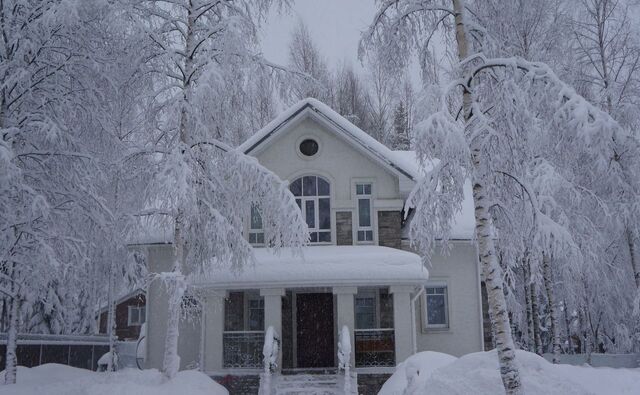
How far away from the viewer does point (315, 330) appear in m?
16.8

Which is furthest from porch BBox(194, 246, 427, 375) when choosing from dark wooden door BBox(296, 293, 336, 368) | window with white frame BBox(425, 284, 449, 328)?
window with white frame BBox(425, 284, 449, 328)

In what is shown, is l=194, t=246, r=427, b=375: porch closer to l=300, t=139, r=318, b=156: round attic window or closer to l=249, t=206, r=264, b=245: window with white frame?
l=249, t=206, r=264, b=245: window with white frame

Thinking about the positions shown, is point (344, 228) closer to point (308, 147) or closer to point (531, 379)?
point (308, 147)

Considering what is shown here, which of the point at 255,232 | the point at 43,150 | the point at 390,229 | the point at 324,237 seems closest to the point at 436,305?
the point at 390,229

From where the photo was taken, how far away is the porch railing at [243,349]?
14938mm

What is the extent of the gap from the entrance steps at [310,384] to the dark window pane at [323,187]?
514 centimetres

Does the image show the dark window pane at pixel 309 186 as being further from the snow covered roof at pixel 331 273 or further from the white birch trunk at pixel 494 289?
the white birch trunk at pixel 494 289

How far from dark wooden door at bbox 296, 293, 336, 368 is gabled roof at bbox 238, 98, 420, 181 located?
425 cm

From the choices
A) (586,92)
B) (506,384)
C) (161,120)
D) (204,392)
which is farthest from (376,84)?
(506,384)

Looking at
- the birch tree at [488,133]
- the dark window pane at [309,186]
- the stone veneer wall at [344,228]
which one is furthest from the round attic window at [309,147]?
the birch tree at [488,133]

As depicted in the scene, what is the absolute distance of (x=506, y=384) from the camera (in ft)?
24.6

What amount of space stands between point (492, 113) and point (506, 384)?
3.72 meters

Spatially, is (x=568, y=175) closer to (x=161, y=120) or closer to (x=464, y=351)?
(x=464, y=351)

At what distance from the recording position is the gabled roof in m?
16.3
